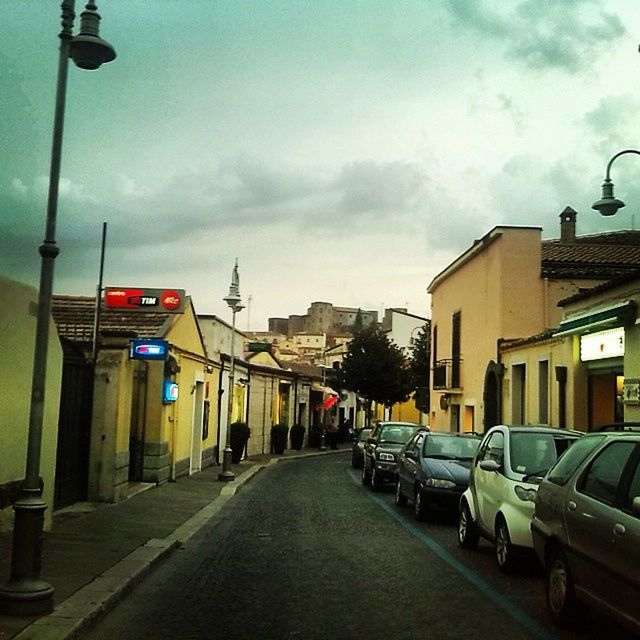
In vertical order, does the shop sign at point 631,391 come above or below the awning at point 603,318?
below

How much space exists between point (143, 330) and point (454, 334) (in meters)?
17.0

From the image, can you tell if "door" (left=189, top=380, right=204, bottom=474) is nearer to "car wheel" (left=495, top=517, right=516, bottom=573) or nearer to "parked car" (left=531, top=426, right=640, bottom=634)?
"car wheel" (left=495, top=517, right=516, bottom=573)

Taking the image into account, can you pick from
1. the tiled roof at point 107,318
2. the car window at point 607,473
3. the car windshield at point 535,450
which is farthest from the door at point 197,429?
the car window at point 607,473

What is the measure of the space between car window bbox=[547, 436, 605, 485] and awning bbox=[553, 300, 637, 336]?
347 inches

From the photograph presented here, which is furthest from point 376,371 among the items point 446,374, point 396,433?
point 396,433

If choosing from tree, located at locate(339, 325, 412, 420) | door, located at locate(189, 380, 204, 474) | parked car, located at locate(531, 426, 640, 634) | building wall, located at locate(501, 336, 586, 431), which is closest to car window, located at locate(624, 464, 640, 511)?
parked car, located at locate(531, 426, 640, 634)

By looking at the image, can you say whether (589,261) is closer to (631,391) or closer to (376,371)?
(631,391)

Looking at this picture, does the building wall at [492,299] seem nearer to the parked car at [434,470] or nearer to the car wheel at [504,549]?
the parked car at [434,470]

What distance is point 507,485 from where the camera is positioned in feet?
31.2

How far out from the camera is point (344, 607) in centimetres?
732

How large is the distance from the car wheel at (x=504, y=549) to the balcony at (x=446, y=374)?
21.8 m

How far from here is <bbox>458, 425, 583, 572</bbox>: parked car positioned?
8.98 m

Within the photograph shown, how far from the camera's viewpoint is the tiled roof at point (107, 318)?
58.9 feet

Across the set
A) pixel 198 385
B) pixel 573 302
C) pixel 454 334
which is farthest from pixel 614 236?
pixel 198 385
